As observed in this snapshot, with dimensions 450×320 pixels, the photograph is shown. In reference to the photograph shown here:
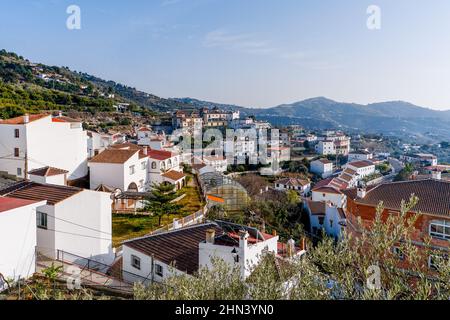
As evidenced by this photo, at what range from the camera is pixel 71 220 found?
33.3ft

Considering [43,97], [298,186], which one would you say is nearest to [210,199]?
[298,186]

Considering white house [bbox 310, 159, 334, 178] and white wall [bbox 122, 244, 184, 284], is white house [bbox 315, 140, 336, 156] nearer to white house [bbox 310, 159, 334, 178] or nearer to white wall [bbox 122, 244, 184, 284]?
white house [bbox 310, 159, 334, 178]

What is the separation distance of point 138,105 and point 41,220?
235ft

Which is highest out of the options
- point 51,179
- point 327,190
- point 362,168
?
point 51,179

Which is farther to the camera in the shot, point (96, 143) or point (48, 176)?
point (96, 143)

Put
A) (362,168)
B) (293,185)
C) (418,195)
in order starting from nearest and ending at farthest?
1. (418,195)
2. (293,185)
3. (362,168)

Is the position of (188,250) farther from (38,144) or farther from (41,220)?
(38,144)

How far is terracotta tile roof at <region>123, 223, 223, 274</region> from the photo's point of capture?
8938 mm

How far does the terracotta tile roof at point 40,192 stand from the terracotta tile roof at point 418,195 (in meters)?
10.5

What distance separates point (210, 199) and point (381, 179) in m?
37.0

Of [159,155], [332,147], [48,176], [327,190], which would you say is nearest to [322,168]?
[332,147]

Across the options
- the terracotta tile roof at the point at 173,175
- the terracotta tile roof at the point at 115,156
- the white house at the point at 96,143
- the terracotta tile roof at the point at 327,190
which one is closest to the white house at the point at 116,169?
the terracotta tile roof at the point at 115,156

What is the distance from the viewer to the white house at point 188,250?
8039 millimetres

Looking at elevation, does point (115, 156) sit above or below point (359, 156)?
above
